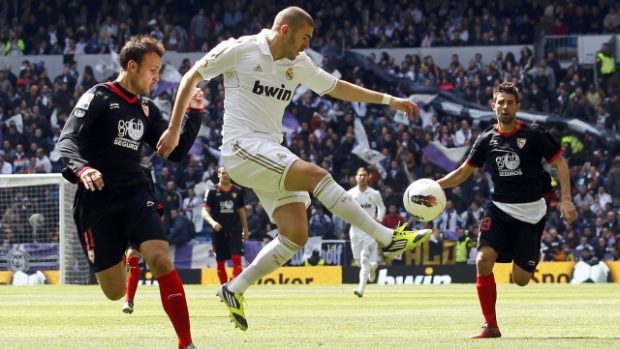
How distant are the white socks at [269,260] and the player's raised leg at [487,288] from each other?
6.00ft

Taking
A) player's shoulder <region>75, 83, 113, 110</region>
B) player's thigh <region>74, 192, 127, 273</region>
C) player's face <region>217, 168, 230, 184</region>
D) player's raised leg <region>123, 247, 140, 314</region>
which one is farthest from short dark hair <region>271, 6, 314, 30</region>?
player's face <region>217, 168, 230, 184</region>

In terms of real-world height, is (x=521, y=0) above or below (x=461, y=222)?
above

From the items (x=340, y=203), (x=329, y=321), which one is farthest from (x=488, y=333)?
(x=329, y=321)

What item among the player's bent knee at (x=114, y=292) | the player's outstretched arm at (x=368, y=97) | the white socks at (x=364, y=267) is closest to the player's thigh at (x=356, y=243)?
the white socks at (x=364, y=267)

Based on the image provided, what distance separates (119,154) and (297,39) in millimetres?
1751

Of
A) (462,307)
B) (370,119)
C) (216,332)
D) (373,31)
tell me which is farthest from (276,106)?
(373,31)

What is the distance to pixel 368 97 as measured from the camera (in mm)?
10406

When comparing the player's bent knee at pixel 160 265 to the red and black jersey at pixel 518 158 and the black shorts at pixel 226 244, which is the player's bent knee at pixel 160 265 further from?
the black shorts at pixel 226 244

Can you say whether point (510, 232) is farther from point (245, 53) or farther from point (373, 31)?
point (373, 31)

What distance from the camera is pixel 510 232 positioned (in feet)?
38.9

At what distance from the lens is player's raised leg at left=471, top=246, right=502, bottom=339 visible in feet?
35.3

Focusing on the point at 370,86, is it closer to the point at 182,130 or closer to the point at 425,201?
the point at 425,201

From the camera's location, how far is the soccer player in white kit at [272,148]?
9625mm

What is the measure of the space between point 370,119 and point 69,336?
77.2 feet
